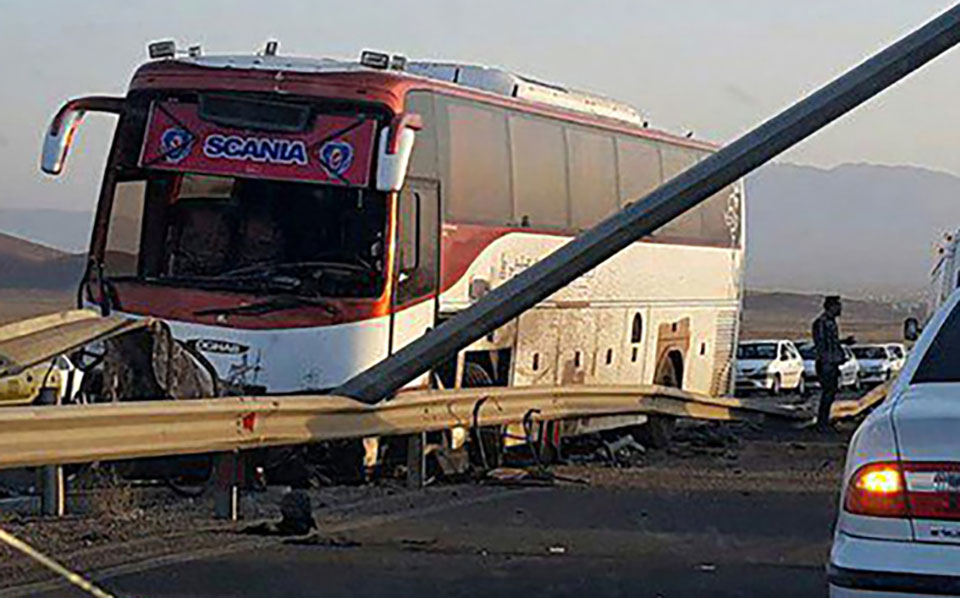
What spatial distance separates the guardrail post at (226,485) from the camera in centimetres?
1264

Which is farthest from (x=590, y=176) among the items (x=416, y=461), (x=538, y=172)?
(x=416, y=461)

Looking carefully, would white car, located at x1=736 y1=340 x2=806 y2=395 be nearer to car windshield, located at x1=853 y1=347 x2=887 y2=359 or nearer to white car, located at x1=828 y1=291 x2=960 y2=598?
car windshield, located at x1=853 y1=347 x2=887 y2=359

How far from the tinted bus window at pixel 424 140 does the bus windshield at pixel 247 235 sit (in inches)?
30.6

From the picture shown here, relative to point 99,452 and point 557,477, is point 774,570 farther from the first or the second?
point 557,477

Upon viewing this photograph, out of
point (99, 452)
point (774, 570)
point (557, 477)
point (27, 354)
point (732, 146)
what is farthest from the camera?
point (557, 477)

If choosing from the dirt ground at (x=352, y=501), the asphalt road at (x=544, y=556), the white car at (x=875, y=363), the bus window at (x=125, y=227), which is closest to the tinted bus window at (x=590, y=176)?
the dirt ground at (x=352, y=501)

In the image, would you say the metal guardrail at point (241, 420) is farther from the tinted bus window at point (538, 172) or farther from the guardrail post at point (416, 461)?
the tinted bus window at point (538, 172)

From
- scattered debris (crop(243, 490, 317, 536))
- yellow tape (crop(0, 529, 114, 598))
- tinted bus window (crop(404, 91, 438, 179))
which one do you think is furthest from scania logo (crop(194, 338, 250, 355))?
yellow tape (crop(0, 529, 114, 598))

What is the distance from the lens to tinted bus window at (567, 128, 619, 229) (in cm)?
2034

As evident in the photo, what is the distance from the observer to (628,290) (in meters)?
21.8

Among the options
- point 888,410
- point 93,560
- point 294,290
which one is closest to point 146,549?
point 93,560

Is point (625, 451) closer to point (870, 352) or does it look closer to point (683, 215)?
point (683, 215)

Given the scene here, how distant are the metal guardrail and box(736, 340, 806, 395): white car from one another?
89.4 ft

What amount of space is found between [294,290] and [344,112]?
4.96 feet
